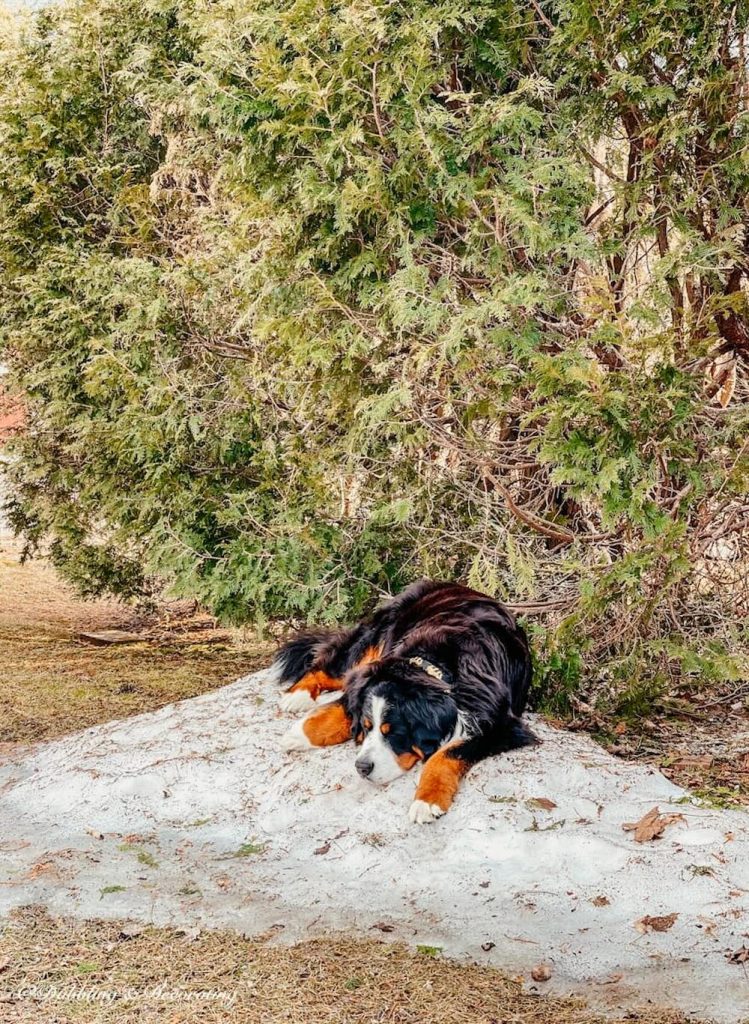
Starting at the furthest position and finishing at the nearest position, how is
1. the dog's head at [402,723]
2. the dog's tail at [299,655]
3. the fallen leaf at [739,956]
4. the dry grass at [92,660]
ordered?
the dry grass at [92,660], the dog's tail at [299,655], the dog's head at [402,723], the fallen leaf at [739,956]

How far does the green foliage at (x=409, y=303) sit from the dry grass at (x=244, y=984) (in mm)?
3001

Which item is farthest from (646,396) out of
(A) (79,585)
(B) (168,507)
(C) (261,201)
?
(A) (79,585)

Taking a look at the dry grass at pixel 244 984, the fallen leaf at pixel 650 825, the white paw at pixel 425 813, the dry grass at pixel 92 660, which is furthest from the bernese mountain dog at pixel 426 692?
the dry grass at pixel 92 660

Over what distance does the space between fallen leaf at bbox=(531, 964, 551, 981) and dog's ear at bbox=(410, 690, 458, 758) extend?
4.77 feet

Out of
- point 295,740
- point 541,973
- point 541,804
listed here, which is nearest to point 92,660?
point 295,740

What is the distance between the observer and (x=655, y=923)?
4.12 metres

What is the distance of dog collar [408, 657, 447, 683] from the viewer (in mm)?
5352

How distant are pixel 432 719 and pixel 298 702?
4.89 feet

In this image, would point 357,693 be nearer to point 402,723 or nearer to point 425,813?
point 402,723

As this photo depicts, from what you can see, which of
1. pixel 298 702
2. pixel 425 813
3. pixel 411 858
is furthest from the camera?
pixel 298 702

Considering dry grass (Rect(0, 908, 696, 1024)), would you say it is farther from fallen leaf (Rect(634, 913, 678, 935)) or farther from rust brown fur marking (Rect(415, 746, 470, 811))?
rust brown fur marking (Rect(415, 746, 470, 811))

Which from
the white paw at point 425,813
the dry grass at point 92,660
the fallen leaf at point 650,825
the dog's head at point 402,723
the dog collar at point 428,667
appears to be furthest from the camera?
the dry grass at point 92,660

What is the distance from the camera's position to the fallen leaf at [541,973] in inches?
150

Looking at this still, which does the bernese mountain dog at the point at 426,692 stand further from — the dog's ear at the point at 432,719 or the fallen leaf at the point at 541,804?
the fallen leaf at the point at 541,804
